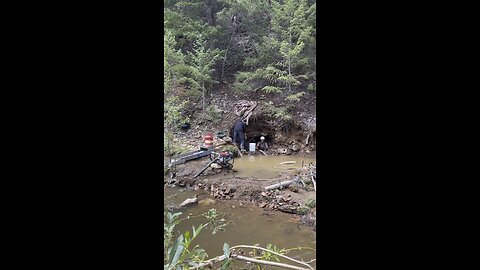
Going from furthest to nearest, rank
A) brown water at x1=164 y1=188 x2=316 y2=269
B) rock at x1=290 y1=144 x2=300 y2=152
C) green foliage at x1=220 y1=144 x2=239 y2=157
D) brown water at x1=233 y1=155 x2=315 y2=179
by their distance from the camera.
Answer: rock at x1=290 y1=144 x2=300 y2=152 → green foliage at x1=220 y1=144 x2=239 y2=157 → brown water at x1=233 y1=155 x2=315 y2=179 → brown water at x1=164 y1=188 x2=316 y2=269

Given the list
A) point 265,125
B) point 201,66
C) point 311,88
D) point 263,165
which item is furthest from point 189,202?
point 311,88

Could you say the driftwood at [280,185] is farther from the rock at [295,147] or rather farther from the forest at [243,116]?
the rock at [295,147]

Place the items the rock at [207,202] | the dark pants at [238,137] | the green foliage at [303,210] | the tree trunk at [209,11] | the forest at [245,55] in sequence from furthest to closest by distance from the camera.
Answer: the tree trunk at [209,11]
the forest at [245,55]
the dark pants at [238,137]
the rock at [207,202]
the green foliage at [303,210]

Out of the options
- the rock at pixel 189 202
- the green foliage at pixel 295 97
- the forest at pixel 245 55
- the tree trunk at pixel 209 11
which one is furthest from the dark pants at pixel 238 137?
the tree trunk at pixel 209 11

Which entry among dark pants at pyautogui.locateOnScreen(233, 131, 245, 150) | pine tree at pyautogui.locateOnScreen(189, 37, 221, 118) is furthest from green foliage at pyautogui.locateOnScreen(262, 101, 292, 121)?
pine tree at pyautogui.locateOnScreen(189, 37, 221, 118)

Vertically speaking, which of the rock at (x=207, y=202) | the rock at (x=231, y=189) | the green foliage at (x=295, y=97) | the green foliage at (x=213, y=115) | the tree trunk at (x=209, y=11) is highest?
the tree trunk at (x=209, y=11)

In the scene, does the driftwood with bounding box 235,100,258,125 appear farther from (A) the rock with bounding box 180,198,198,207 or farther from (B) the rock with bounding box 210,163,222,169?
(A) the rock with bounding box 180,198,198,207

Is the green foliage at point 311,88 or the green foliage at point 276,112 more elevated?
the green foliage at point 311,88

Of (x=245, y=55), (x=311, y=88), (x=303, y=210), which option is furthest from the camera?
(x=245, y=55)

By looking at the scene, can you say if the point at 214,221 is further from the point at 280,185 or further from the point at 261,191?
the point at 280,185

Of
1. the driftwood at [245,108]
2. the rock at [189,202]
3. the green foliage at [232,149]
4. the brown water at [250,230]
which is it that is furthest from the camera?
the driftwood at [245,108]
